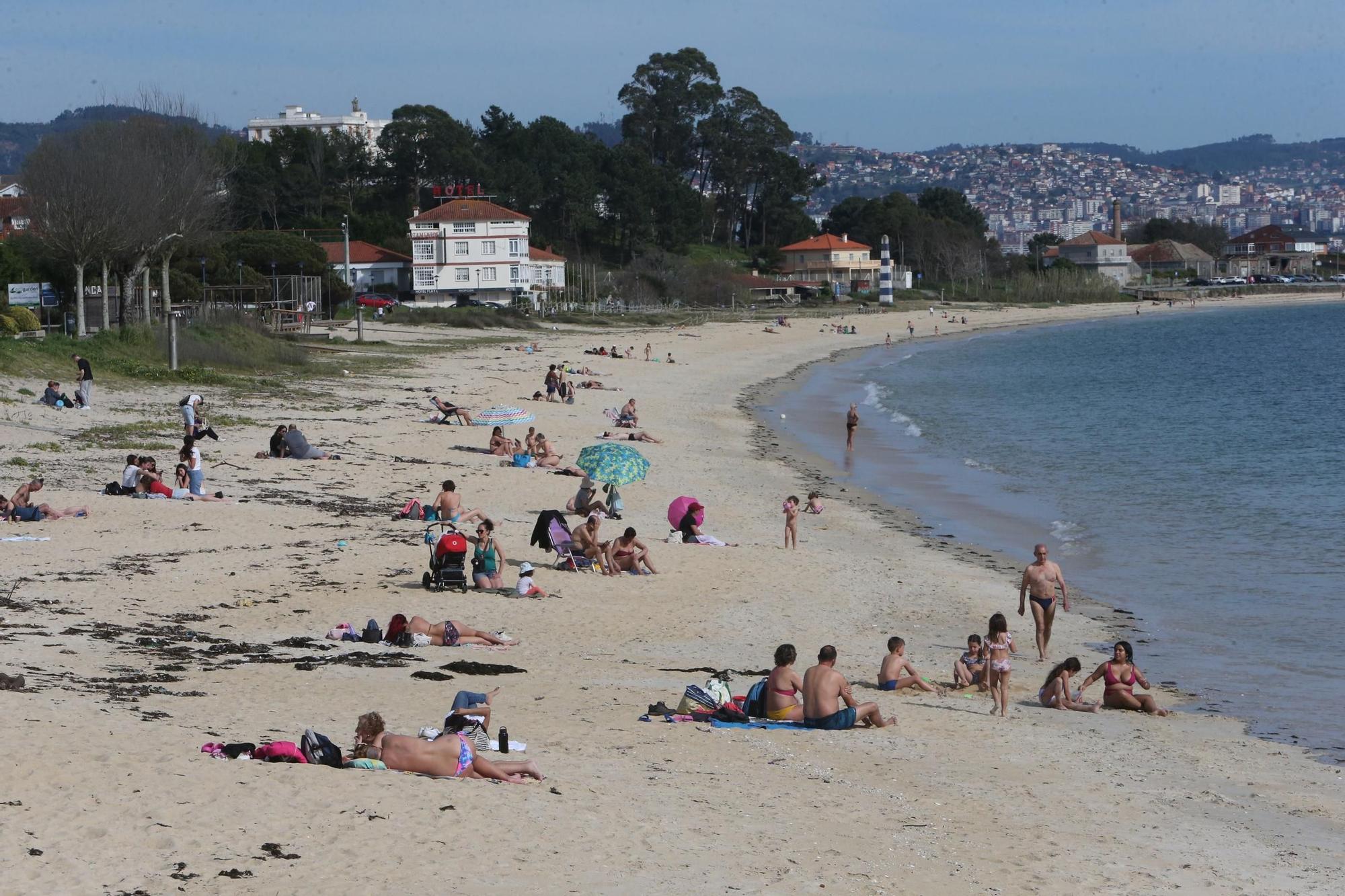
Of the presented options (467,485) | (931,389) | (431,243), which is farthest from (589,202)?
(467,485)

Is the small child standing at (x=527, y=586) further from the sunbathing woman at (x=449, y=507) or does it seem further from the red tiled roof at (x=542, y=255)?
the red tiled roof at (x=542, y=255)

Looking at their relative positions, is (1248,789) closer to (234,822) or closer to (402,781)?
(402,781)

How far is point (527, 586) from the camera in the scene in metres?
14.9

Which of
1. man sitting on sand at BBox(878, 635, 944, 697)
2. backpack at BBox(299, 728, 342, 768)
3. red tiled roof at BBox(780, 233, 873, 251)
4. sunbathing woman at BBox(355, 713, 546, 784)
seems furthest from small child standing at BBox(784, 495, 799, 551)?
red tiled roof at BBox(780, 233, 873, 251)

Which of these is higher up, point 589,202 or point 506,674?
point 589,202

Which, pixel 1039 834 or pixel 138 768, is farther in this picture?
pixel 1039 834

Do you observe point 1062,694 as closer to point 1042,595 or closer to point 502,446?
point 1042,595

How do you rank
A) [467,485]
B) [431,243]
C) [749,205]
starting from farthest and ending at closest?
[749,205], [431,243], [467,485]

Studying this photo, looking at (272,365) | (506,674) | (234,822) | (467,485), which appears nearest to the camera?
(234,822)

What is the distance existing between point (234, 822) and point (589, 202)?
3404 inches

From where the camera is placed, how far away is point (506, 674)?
470 inches

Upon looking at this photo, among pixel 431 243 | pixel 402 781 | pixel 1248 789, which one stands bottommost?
pixel 1248 789

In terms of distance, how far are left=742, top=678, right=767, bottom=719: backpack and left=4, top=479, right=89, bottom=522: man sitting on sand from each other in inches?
374

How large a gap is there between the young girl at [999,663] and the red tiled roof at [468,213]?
6422 cm
